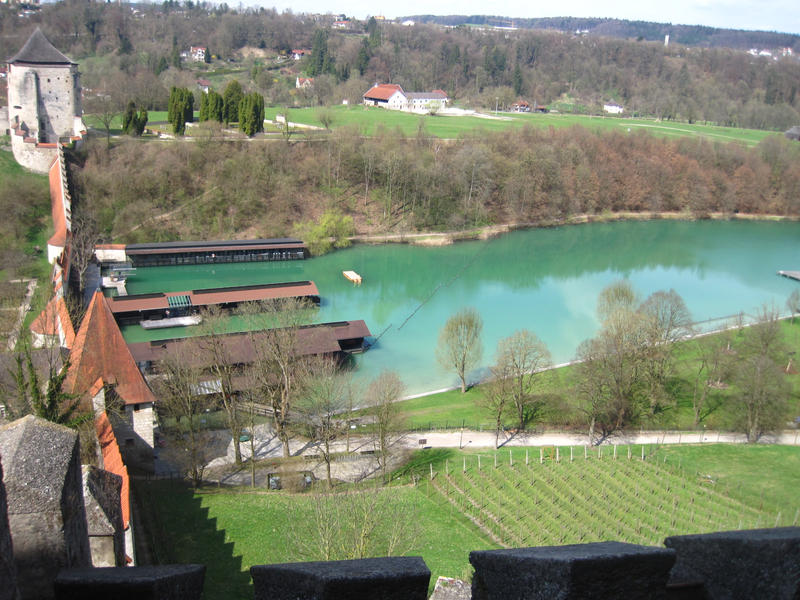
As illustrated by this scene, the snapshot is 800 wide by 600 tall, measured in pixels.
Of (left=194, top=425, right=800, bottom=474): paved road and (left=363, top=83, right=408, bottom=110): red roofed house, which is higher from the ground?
(left=363, top=83, right=408, bottom=110): red roofed house

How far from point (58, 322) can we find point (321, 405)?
347 inches

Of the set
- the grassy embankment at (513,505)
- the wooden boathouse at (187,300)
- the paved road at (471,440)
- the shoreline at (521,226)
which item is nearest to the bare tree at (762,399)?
the paved road at (471,440)

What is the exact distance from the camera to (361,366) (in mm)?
23672

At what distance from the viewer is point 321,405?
56.9 feet

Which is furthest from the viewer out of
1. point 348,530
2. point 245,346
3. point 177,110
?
point 177,110

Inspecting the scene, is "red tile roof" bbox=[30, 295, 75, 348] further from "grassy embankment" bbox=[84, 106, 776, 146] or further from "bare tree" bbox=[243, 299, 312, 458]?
"grassy embankment" bbox=[84, 106, 776, 146]

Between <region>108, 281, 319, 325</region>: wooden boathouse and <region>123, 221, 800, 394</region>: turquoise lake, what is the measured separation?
0.92 m

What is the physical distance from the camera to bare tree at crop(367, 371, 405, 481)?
16297 mm

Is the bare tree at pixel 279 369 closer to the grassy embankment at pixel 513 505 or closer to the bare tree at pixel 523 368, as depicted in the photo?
the grassy embankment at pixel 513 505

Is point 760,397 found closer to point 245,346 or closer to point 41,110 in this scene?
point 245,346

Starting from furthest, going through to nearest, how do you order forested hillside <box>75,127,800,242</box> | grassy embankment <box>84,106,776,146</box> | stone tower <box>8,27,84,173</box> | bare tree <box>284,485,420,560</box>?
grassy embankment <box>84,106,776,146</box>
forested hillside <box>75,127,800,242</box>
stone tower <box>8,27,84,173</box>
bare tree <box>284,485,420,560</box>

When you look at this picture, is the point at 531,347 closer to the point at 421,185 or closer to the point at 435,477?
the point at 435,477

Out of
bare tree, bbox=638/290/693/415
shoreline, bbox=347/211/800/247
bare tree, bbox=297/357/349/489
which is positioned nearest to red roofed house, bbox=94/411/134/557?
bare tree, bbox=297/357/349/489

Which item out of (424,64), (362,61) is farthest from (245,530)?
(424,64)
